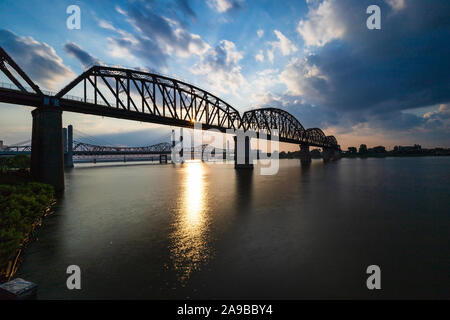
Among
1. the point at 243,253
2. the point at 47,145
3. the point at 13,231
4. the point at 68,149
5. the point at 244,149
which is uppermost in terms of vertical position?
the point at 68,149

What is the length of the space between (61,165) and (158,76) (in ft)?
118

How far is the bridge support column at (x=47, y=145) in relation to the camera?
27.0 metres

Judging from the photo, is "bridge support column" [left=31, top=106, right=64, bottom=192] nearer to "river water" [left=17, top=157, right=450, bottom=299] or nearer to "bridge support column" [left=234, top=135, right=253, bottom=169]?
"river water" [left=17, top=157, right=450, bottom=299]

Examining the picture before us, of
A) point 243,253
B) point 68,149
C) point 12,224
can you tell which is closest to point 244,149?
point 243,253

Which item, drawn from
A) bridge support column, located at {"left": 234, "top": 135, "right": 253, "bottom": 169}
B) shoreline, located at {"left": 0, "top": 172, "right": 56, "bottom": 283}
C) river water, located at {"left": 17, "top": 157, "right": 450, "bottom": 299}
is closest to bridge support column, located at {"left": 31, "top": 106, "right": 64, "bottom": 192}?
shoreline, located at {"left": 0, "top": 172, "right": 56, "bottom": 283}

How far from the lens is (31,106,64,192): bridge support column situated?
27.0 m

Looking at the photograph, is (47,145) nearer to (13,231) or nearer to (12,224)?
(12,224)

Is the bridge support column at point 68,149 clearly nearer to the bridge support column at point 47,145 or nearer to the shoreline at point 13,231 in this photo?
the bridge support column at point 47,145

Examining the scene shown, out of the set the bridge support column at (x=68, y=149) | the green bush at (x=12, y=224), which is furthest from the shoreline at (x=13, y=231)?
the bridge support column at (x=68, y=149)

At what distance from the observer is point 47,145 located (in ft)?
88.6

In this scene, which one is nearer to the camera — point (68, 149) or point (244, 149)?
point (244, 149)

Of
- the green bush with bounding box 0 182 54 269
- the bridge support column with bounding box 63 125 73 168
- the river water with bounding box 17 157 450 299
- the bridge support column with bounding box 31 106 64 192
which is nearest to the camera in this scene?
the green bush with bounding box 0 182 54 269

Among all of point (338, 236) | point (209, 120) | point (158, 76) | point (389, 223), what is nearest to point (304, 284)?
point (338, 236)

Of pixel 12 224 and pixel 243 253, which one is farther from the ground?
pixel 12 224
